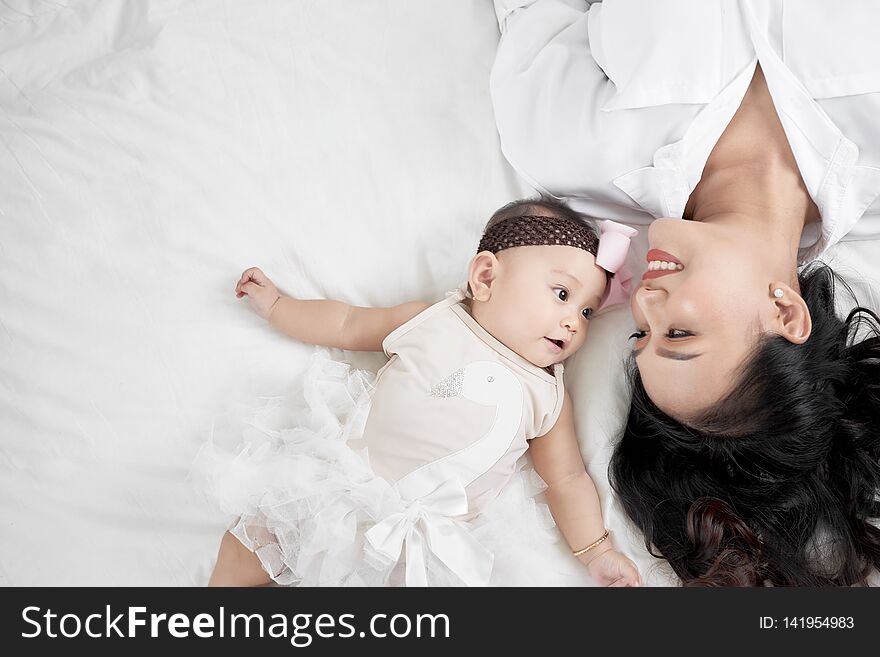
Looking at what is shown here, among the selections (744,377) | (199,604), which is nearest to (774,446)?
(744,377)

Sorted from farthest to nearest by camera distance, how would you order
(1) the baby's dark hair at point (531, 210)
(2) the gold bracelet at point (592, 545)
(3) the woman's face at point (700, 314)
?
1. (1) the baby's dark hair at point (531, 210)
2. (2) the gold bracelet at point (592, 545)
3. (3) the woman's face at point (700, 314)

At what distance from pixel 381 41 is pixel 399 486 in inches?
35.3

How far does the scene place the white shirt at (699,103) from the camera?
134 cm

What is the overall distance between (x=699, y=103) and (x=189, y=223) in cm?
90

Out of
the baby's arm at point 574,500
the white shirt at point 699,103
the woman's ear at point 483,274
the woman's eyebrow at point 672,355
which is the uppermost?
the white shirt at point 699,103

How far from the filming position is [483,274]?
53.8 inches

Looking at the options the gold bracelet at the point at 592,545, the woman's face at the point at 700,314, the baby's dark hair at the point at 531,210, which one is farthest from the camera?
the baby's dark hair at the point at 531,210

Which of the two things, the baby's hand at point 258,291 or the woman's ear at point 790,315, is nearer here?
the woman's ear at point 790,315

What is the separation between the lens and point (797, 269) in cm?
142

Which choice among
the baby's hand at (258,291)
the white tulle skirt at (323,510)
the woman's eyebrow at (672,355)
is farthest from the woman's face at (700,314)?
the baby's hand at (258,291)

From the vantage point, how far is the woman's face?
3.92 ft

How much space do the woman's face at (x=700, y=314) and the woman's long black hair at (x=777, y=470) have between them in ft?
0.12

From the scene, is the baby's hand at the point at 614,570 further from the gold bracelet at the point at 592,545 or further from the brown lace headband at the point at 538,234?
the brown lace headband at the point at 538,234

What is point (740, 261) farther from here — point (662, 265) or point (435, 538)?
point (435, 538)
